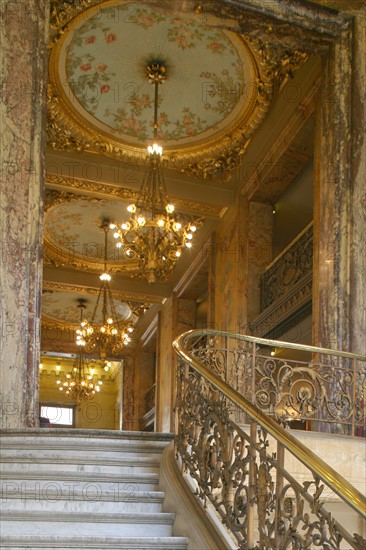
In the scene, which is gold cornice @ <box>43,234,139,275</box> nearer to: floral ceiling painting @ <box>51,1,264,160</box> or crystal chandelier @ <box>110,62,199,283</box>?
floral ceiling painting @ <box>51,1,264,160</box>

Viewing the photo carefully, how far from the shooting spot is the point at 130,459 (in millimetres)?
5512

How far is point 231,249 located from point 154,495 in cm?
964

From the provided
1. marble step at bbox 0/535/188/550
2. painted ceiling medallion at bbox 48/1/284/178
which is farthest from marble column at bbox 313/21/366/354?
marble step at bbox 0/535/188/550

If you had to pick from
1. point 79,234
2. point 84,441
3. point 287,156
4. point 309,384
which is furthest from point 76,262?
point 84,441

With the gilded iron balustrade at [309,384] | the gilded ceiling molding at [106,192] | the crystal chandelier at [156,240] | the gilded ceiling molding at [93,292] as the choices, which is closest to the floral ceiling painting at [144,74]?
the gilded ceiling molding at [106,192]

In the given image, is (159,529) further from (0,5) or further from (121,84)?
(121,84)

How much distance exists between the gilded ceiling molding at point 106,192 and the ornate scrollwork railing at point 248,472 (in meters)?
8.35

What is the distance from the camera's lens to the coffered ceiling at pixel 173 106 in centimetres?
1045

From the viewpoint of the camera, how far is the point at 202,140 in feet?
42.7

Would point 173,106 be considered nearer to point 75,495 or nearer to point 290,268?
point 290,268

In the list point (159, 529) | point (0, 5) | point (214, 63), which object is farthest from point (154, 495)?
point (214, 63)

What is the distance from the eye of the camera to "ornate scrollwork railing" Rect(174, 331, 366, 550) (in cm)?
372

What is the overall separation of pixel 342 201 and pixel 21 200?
3.65m

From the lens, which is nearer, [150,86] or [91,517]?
[91,517]
